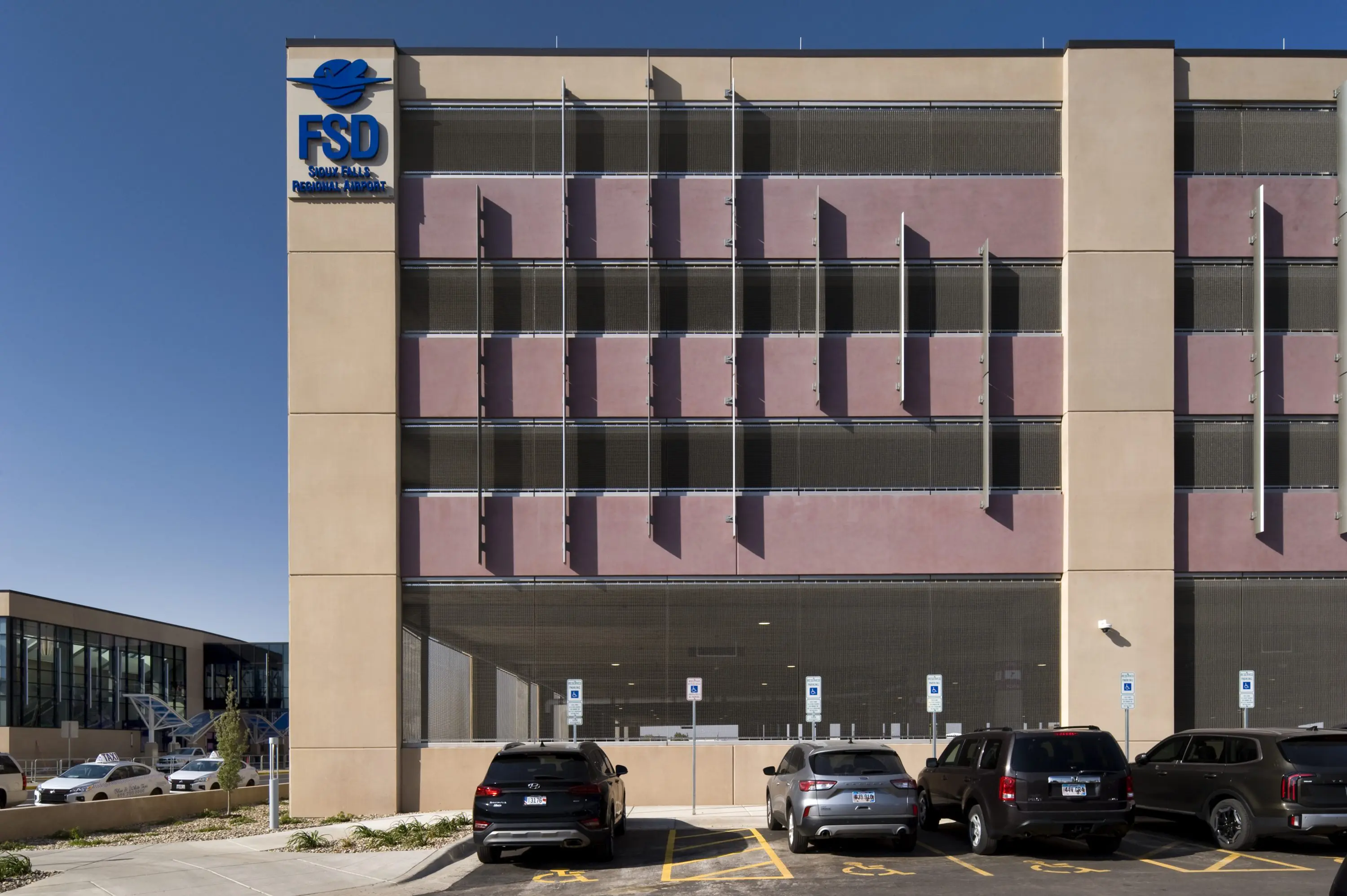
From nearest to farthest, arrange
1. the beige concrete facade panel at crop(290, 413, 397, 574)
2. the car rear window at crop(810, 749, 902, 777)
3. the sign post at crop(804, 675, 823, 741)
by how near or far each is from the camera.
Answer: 1. the car rear window at crop(810, 749, 902, 777)
2. the sign post at crop(804, 675, 823, 741)
3. the beige concrete facade panel at crop(290, 413, 397, 574)

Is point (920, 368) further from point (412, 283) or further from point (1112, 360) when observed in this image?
point (412, 283)

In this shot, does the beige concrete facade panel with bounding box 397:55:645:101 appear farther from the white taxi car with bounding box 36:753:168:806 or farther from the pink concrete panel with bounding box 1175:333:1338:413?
the white taxi car with bounding box 36:753:168:806

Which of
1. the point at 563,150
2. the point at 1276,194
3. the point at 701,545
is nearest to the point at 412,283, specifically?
the point at 563,150

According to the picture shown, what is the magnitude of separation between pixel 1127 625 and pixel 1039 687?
232 cm

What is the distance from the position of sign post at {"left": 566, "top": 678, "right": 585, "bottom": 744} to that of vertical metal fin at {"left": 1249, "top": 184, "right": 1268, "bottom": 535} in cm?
1522

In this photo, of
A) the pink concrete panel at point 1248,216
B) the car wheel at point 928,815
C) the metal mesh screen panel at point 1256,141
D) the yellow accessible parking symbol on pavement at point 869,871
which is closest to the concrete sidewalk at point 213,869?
the yellow accessible parking symbol on pavement at point 869,871

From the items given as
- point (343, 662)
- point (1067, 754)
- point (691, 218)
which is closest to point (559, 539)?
point (343, 662)

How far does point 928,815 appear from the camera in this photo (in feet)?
64.5

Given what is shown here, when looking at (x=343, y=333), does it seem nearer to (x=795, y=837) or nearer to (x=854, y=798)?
(x=795, y=837)

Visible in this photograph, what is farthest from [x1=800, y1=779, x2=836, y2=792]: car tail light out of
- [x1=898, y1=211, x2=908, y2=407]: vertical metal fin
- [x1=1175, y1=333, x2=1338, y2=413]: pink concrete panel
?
[x1=1175, y1=333, x2=1338, y2=413]: pink concrete panel

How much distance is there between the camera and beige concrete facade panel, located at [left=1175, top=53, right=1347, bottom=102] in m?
27.1

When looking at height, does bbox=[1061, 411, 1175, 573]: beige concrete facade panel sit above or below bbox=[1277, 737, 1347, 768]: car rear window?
above

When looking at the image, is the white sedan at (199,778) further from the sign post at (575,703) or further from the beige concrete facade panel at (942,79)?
the beige concrete facade panel at (942,79)

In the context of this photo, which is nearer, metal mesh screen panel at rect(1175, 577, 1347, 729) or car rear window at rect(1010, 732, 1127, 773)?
Answer: car rear window at rect(1010, 732, 1127, 773)
